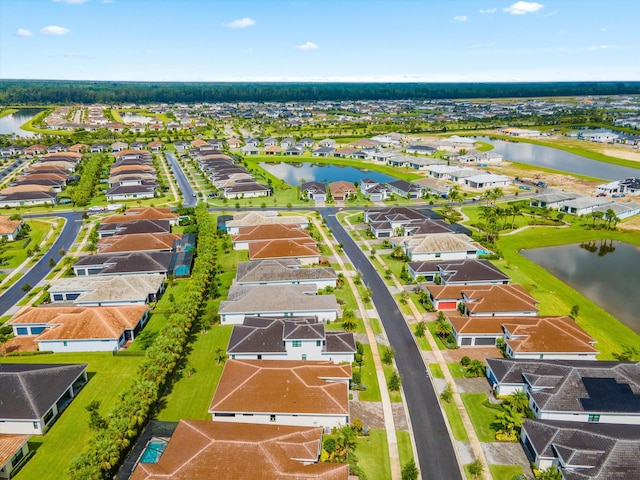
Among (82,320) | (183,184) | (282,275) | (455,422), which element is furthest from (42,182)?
(455,422)

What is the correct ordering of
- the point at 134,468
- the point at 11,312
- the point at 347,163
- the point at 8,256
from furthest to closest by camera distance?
1. the point at 347,163
2. the point at 8,256
3. the point at 11,312
4. the point at 134,468

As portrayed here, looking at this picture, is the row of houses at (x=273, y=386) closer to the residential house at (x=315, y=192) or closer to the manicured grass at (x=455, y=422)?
the manicured grass at (x=455, y=422)

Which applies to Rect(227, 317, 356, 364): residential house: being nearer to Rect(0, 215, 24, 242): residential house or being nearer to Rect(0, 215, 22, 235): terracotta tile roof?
Rect(0, 215, 24, 242): residential house

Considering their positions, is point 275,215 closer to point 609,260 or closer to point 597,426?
point 609,260

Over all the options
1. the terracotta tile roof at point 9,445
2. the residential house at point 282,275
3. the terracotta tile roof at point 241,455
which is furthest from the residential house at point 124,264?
the terracotta tile roof at point 241,455

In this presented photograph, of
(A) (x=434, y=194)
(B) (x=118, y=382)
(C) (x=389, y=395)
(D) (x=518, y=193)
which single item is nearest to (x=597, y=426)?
(C) (x=389, y=395)

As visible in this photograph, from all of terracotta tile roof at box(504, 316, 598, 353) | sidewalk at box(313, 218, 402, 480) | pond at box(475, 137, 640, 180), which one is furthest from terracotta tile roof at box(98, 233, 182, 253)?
pond at box(475, 137, 640, 180)

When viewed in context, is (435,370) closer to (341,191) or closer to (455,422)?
(455,422)
